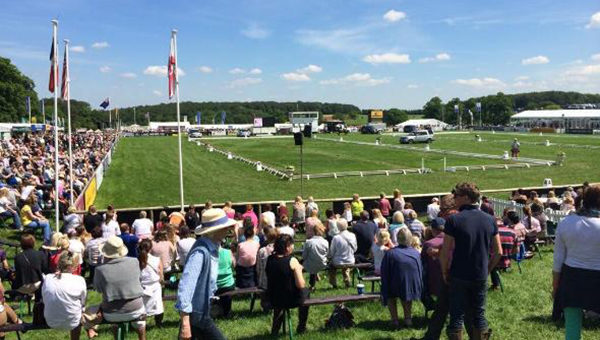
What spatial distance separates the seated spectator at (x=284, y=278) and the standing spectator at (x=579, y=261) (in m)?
3.24

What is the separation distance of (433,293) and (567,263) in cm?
279

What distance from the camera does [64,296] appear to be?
6.41 metres

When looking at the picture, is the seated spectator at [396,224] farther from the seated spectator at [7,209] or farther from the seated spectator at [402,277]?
the seated spectator at [7,209]

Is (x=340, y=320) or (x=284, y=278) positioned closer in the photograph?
(x=284, y=278)

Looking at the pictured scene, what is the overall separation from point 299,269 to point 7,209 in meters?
13.8

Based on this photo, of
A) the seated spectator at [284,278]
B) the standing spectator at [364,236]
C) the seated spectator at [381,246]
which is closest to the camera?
the seated spectator at [284,278]

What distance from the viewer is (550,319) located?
25.5 ft

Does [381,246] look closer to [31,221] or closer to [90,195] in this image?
[31,221]

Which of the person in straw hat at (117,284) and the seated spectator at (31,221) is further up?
the person in straw hat at (117,284)

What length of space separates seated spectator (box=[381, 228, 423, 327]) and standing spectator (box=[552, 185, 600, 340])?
2470mm

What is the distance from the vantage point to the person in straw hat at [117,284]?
599 centimetres

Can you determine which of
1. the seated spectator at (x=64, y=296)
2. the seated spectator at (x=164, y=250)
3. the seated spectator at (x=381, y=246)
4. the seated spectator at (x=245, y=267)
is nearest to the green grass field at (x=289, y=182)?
the seated spectator at (x=164, y=250)

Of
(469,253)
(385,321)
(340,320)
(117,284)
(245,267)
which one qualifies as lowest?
(385,321)

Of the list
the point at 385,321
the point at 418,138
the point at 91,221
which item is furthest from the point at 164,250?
the point at 418,138
